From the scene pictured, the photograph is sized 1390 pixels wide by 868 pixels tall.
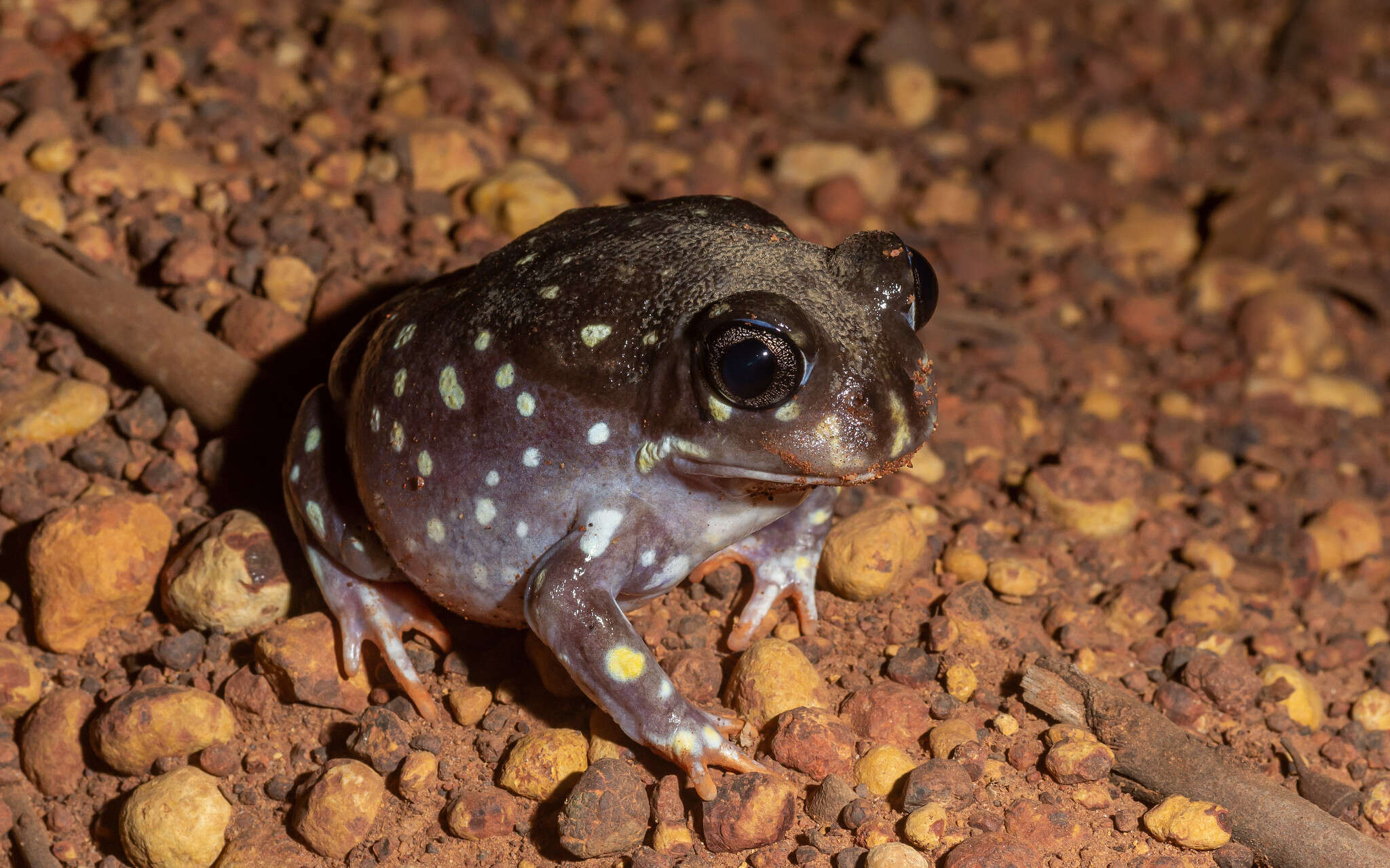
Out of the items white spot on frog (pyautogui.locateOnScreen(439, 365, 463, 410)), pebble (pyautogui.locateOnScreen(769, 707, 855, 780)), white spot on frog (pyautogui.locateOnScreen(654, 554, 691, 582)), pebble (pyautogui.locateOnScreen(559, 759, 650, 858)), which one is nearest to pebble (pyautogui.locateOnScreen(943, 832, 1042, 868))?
pebble (pyautogui.locateOnScreen(769, 707, 855, 780))

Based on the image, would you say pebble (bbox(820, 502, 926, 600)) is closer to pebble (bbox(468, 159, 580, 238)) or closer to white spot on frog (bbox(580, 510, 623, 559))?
white spot on frog (bbox(580, 510, 623, 559))

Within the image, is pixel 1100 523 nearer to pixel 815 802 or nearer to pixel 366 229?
pixel 815 802

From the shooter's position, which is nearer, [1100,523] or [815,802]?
[815,802]

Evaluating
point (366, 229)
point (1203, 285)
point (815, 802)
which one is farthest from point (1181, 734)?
point (366, 229)

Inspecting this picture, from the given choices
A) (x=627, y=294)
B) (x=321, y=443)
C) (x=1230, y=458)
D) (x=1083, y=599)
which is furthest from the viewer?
(x=1230, y=458)

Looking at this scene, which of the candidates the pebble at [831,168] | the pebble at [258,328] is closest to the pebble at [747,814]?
the pebble at [258,328]

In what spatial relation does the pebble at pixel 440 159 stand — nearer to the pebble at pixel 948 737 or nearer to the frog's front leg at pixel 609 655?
the frog's front leg at pixel 609 655

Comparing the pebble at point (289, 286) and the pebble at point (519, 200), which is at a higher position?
the pebble at point (519, 200)
